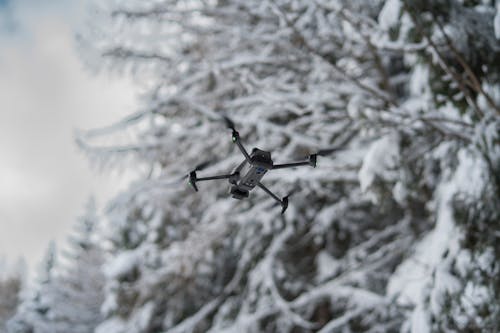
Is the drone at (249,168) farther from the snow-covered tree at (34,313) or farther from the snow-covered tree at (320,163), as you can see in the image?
the snow-covered tree at (34,313)

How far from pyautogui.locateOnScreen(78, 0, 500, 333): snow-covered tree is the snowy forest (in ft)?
0.08

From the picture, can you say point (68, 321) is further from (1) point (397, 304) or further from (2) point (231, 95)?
(1) point (397, 304)

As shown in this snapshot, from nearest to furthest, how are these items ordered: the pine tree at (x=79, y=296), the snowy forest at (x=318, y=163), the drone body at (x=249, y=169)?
the drone body at (x=249, y=169), the snowy forest at (x=318, y=163), the pine tree at (x=79, y=296)

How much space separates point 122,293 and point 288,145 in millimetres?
4459

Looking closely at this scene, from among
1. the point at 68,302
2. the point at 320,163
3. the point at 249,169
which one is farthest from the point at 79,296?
the point at 249,169

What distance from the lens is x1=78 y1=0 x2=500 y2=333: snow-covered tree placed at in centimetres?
412

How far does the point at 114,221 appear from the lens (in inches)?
275

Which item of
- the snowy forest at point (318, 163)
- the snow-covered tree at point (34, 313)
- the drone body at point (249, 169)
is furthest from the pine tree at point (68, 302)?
the drone body at point (249, 169)

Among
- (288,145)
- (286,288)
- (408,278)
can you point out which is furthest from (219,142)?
(408,278)

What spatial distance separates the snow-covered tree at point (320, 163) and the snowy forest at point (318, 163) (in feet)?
0.08

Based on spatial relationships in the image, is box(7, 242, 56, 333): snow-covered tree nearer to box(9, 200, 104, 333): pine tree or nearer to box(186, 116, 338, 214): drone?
box(9, 200, 104, 333): pine tree

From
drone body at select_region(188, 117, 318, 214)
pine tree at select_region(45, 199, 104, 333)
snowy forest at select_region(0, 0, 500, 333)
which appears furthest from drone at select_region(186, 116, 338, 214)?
pine tree at select_region(45, 199, 104, 333)

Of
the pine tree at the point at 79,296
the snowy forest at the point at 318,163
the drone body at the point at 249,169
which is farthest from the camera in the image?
the pine tree at the point at 79,296

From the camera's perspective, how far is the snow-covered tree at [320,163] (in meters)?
4.12
